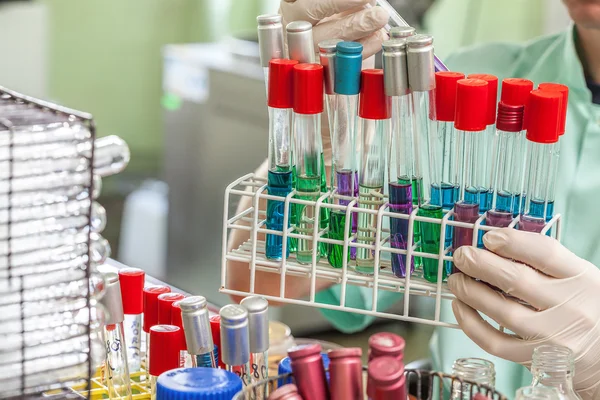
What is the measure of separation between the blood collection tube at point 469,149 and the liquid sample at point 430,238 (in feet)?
0.07

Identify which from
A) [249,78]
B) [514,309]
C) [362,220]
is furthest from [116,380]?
[249,78]

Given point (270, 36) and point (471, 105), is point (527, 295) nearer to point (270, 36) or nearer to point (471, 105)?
point (471, 105)

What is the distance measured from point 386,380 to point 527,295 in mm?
329

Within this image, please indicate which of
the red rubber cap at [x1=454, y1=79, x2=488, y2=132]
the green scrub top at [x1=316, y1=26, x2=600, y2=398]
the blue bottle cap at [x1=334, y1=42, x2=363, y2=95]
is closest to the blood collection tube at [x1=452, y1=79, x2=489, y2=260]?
the red rubber cap at [x1=454, y1=79, x2=488, y2=132]

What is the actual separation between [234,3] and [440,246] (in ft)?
13.6

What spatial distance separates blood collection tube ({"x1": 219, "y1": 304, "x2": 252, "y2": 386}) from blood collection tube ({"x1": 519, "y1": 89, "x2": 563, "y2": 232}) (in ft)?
1.07

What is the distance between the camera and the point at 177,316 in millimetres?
975

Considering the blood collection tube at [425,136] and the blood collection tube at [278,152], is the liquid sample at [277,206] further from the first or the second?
the blood collection tube at [425,136]

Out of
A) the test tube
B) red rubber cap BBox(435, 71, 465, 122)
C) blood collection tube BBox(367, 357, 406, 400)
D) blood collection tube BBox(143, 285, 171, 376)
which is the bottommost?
blood collection tube BBox(143, 285, 171, 376)

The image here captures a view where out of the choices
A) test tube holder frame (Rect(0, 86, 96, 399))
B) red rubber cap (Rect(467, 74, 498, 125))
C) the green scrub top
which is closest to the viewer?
test tube holder frame (Rect(0, 86, 96, 399))

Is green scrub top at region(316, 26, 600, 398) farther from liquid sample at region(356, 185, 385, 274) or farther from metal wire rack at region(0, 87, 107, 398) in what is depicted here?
metal wire rack at region(0, 87, 107, 398)

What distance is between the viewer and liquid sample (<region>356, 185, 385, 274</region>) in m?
0.94

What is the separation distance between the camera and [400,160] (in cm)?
95

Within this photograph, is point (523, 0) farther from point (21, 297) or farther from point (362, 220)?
point (21, 297)
